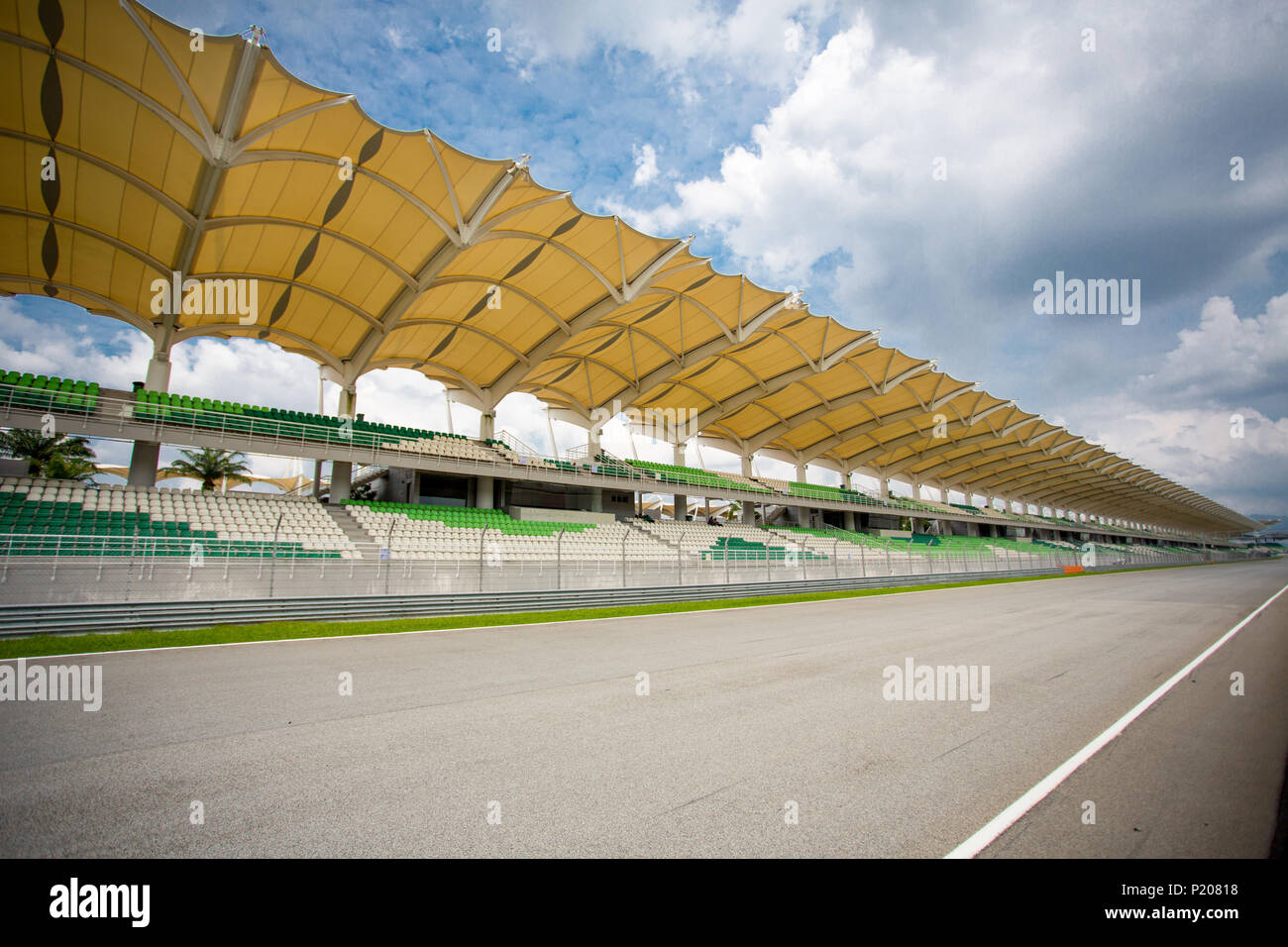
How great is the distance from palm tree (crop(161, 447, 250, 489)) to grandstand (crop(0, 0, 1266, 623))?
7926 mm

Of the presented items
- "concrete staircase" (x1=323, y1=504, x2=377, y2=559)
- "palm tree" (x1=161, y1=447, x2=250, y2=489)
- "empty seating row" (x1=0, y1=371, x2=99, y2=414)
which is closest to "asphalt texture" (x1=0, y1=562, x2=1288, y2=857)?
"concrete staircase" (x1=323, y1=504, x2=377, y2=559)

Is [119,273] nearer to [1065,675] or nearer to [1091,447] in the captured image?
[1065,675]

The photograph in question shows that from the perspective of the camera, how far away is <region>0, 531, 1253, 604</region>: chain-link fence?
11477 mm

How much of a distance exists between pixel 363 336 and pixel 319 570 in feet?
49.4

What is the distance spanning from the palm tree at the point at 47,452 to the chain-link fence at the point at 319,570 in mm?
25648

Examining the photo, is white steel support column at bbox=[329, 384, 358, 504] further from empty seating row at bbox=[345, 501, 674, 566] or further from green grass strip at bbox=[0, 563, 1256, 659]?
green grass strip at bbox=[0, 563, 1256, 659]

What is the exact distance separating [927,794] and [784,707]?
217 cm

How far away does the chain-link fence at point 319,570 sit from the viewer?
452 inches

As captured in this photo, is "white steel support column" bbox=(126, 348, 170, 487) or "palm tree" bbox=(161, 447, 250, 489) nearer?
"white steel support column" bbox=(126, 348, 170, 487)

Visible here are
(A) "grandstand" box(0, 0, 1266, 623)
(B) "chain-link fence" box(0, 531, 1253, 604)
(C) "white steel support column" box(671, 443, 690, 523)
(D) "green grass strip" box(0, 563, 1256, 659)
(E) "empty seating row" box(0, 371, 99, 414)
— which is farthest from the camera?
(C) "white steel support column" box(671, 443, 690, 523)

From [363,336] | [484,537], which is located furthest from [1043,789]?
[363,336]

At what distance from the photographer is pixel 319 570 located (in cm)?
1412

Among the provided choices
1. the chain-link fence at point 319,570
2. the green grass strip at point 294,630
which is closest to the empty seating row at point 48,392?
the chain-link fence at point 319,570

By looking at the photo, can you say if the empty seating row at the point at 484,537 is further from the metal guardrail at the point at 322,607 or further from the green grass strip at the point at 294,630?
the green grass strip at the point at 294,630
